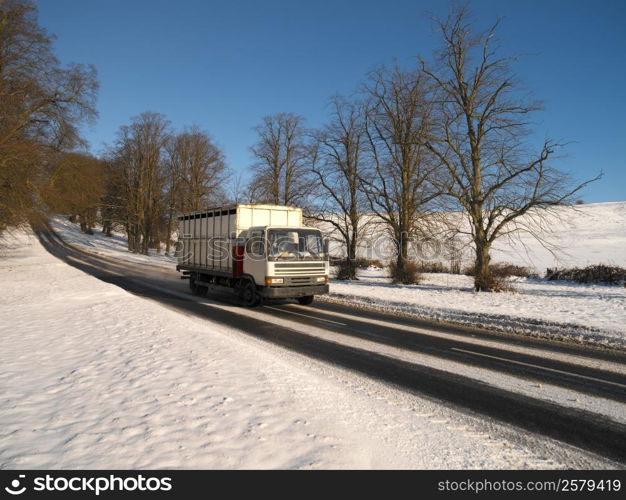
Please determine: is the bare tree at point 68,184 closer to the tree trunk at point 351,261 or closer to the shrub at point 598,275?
the tree trunk at point 351,261

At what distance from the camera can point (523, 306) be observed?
11.9 metres

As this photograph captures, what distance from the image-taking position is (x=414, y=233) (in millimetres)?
18859

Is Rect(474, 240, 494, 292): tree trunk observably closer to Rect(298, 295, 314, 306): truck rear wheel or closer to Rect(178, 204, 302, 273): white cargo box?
Rect(298, 295, 314, 306): truck rear wheel

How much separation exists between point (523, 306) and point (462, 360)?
675 centimetres

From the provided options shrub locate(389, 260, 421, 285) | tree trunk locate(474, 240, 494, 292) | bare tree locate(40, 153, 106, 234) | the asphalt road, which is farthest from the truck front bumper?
bare tree locate(40, 153, 106, 234)

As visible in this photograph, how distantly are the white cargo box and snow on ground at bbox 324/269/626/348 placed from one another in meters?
3.80

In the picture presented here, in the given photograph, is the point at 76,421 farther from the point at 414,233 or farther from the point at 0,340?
the point at 414,233

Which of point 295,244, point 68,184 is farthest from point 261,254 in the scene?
point 68,184

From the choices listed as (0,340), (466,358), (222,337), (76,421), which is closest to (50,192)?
(0,340)

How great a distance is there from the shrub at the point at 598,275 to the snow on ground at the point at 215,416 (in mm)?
18452

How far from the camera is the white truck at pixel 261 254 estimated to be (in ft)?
38.5

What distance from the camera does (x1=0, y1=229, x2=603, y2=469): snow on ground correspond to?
3.26m

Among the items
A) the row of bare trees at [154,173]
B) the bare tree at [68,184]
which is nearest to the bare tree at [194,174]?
the row of bare trees at [154,173]
